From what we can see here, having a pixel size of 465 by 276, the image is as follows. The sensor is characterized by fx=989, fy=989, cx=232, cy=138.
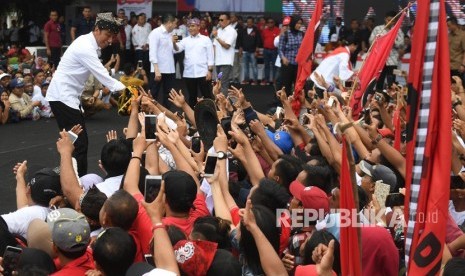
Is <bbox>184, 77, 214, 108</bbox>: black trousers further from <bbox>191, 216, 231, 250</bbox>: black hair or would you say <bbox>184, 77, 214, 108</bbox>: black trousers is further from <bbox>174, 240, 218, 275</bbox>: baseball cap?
<bbox>174, 240, 218, 275</bbox>: baseball cap

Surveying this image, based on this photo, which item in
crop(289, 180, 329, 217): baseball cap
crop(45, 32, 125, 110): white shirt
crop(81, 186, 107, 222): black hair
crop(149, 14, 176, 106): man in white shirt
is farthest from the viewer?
crop(149, 14, 176, 106): man in white shirt

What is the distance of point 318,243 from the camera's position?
15.6ft

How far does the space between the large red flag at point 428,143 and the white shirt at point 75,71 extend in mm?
4770

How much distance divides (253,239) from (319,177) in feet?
4.90

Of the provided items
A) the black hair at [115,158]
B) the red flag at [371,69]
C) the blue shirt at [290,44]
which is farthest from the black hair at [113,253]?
the blue shirt at [290,44]

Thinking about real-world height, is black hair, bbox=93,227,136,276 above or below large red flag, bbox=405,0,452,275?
below

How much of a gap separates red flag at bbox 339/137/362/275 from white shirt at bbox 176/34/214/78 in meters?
11.4

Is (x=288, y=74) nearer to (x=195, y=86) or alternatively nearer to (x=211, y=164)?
(x=195, y=86)

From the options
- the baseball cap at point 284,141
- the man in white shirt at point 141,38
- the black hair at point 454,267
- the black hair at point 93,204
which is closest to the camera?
the black hair at point 454,267

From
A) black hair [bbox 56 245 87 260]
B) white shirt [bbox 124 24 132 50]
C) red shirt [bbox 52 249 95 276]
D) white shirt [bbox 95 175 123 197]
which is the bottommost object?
white shirt [bbox 124 24 132 50]

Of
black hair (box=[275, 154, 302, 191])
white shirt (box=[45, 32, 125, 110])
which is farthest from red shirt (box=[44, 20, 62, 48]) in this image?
black hair (box=[275, 154, 302, 191])

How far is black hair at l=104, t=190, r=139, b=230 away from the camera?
4984 mm

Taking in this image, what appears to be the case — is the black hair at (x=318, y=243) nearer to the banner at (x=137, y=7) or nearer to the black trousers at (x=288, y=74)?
the black trousers at (x=288, y=74)

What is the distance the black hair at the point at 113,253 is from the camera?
457cm
